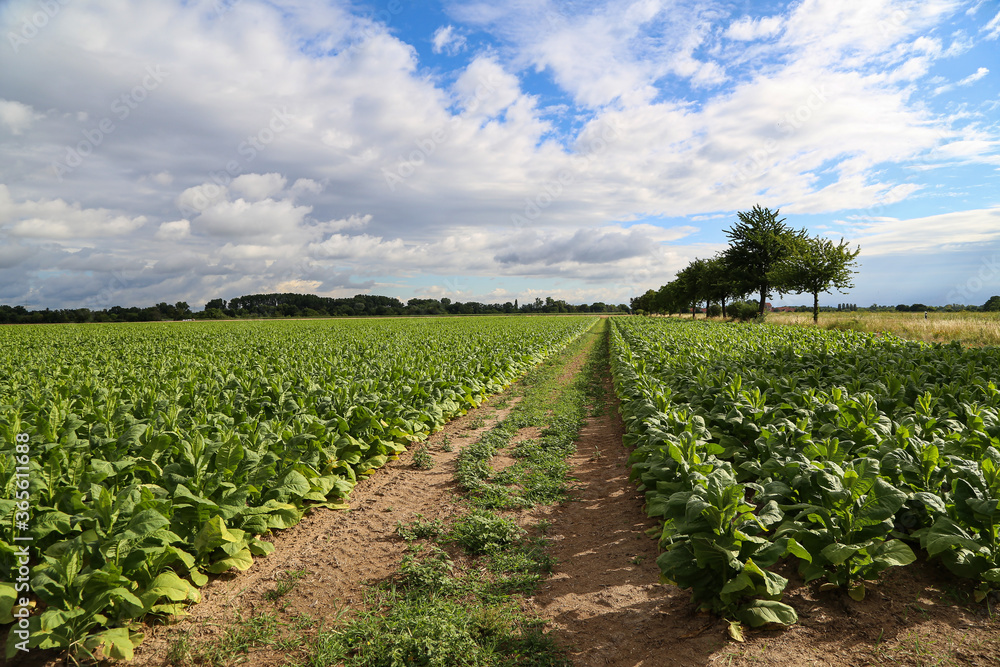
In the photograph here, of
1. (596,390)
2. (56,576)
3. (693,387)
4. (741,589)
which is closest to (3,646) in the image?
(56,576)

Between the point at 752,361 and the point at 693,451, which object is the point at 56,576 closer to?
the point at 693,451

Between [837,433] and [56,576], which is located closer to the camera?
[56,576]

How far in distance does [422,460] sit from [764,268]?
50.8m

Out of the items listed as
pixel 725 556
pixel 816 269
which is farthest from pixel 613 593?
pixel 816 269

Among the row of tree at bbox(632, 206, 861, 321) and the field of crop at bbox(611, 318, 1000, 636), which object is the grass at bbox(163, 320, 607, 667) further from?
the row of tree at bbox(632, 206, 861, 321)

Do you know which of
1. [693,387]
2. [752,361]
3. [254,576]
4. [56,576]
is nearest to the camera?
[56,576]

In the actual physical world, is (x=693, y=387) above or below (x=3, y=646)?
above

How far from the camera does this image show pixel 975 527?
3725 millimetres

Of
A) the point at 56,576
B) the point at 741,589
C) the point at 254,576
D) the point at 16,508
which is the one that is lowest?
the point at 254,576

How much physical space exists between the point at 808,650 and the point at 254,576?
502 centimetres

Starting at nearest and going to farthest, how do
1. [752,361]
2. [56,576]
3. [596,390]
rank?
[56,576], [752,361], [596,390]

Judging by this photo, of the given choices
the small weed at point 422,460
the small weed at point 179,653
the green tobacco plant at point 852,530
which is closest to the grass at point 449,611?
the small weed at point 179,653

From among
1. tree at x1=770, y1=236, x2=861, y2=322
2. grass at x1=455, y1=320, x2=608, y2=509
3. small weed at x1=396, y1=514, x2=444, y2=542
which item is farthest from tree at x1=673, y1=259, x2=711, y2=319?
small weed at x1=396, y1=514, x2=444, y2=542

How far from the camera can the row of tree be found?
36531 millimetres
